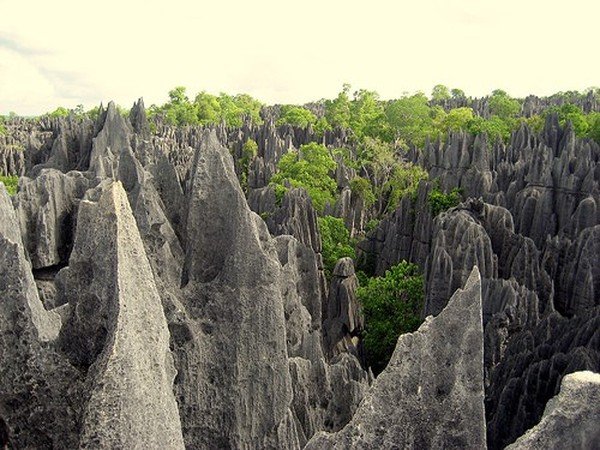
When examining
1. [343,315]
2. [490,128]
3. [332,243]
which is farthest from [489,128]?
[343,315]

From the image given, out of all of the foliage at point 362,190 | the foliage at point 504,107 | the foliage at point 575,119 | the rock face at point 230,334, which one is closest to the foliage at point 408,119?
the foliage at point 575,119

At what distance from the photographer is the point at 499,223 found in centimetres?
2359

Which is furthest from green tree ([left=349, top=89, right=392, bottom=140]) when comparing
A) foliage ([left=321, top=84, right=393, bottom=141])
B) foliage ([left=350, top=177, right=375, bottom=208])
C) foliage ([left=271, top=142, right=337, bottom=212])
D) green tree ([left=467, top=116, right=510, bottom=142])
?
foliage ([left=350, top=177, right=375, bottom=208])

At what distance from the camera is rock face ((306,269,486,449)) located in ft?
15.4

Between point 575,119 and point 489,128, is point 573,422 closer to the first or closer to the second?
point 489,128

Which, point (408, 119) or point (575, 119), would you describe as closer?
point (575, 119)

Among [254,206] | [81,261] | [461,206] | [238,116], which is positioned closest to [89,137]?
[254,206]

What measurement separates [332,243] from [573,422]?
23800 mm

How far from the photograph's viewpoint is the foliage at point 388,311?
20.3 meters

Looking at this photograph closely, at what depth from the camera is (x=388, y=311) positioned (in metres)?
21.6

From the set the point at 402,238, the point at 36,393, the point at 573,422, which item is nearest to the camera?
the point at 573,422

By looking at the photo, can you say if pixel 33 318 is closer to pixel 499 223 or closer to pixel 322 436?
pixel 322 436

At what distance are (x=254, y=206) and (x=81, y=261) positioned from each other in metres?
27.2

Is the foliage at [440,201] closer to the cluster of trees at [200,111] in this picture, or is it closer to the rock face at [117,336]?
the rock face at [117,336]
